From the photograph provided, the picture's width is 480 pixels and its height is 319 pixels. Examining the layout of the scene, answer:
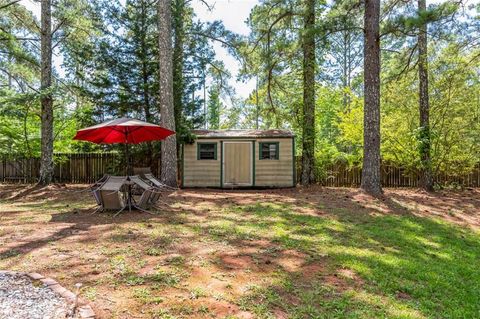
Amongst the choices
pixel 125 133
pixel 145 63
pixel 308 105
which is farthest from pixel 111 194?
pixel 308 105

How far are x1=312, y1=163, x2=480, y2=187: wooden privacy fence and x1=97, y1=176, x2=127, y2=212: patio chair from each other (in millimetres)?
8553

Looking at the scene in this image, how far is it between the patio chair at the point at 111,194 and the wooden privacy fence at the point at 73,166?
6826mm

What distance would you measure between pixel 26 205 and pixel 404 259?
774 cm

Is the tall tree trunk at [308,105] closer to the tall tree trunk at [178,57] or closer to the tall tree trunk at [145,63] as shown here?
the tall tree trunk at [178,57]

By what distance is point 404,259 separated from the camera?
169 inches

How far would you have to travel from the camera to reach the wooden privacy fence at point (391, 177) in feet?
40.4

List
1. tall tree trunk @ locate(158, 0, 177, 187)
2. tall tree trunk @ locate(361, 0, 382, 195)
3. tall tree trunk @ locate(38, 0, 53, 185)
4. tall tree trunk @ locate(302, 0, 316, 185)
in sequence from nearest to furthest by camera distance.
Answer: tall tree trunk @ locate(361, 0, 382, 195)
tall tree trunk @ locate(158, 0, 177, 187)
tall tree trunk @ locate(38, 0, 53, 185)
tall tree trunk @ locate(302, 0, 316, 185)

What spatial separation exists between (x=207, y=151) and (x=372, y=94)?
236 inches

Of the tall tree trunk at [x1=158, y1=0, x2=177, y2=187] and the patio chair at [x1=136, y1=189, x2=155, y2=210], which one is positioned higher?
the tall tree trunk at [x1=158, y1=0, x2=177, y2=187]

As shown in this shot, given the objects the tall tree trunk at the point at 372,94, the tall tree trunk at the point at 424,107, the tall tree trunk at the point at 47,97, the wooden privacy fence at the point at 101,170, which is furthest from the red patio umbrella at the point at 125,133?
the tall tree trunk at the point at 424,107

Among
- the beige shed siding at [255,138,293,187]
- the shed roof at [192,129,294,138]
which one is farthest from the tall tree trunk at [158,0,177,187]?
the beige shed siding at [255,138,293,187]

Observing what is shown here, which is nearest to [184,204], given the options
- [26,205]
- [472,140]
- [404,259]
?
[26,205]

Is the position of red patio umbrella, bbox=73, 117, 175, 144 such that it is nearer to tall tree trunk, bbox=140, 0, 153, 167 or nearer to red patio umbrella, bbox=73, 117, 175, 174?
red patio umbrella, bbox=73, 117, 175, 174

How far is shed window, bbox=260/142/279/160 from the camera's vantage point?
12.3 metres
